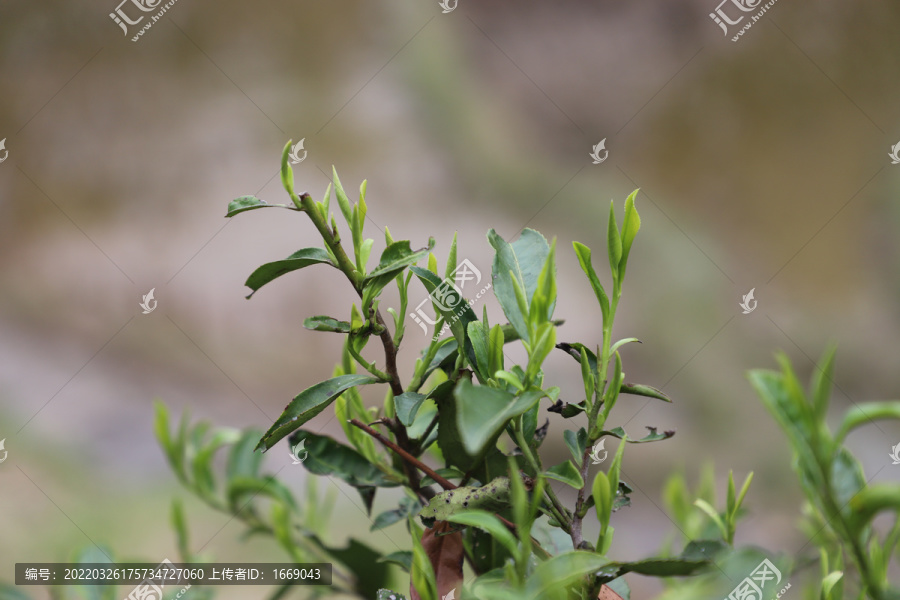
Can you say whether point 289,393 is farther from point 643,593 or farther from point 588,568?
point 588,568

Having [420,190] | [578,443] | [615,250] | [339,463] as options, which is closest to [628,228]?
[615,250]

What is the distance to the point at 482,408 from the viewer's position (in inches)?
10.7

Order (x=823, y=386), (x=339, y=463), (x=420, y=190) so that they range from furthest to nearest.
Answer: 1. (x=420, y=190)
2. (x=339, y=463)
3. (x=823, y=386)

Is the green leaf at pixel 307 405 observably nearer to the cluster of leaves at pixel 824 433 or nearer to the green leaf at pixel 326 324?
the green leaf at pixel 326 324

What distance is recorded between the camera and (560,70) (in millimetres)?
1832

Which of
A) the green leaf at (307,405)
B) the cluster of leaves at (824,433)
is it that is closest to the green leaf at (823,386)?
the cluster of leaves at (824,433)

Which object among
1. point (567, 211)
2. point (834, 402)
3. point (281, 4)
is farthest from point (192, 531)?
point (834, 402)

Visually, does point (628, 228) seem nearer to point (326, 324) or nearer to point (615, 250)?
point (615, 250)

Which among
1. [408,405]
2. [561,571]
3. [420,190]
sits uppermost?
[420,190]

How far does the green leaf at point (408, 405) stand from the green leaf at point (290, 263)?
0.28 feet

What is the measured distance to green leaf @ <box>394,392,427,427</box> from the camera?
0.35m

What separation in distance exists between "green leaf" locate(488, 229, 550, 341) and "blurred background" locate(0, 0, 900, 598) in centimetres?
125

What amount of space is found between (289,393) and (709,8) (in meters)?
1.55

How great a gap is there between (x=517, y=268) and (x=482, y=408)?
12 centimetres
